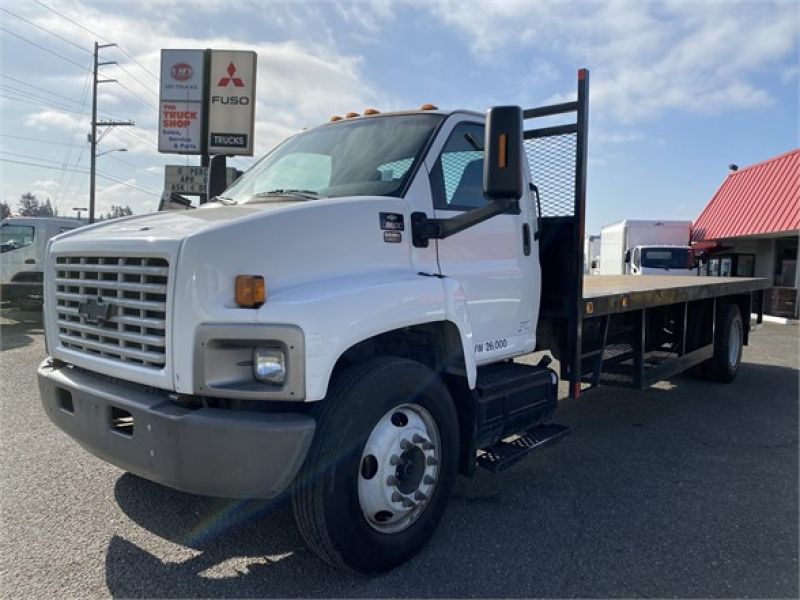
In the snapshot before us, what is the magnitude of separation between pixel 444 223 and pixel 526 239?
101 cm

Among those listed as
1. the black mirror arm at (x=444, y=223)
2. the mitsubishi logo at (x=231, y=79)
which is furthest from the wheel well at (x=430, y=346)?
the mitsubishi logo at (x=231, y=79)

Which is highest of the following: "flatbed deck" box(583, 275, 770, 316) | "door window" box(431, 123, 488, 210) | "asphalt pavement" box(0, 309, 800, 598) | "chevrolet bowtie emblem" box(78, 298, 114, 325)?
"door window" box(431, 123, 488, 210)

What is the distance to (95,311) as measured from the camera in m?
3.06

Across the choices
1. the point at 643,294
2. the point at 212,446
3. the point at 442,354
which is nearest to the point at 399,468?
the point at 442,354

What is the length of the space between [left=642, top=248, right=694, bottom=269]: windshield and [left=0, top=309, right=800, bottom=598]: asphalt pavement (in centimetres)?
1519

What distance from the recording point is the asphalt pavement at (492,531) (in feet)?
9.91

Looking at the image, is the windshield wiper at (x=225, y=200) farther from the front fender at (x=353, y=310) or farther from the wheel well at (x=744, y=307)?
the wheel well at (x=744, y=307)

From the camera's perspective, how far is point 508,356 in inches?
167

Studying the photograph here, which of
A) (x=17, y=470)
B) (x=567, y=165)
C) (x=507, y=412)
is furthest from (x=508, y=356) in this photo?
(x=17, y=470)

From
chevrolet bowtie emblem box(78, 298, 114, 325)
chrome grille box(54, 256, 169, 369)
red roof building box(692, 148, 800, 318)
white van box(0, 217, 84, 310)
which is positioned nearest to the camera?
chrome grille box(54, 256, 169, 369)

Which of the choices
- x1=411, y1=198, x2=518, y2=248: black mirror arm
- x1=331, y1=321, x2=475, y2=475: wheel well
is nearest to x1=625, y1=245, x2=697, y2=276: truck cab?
x1=331, y1=321, x2=475, y2=475: wheel well

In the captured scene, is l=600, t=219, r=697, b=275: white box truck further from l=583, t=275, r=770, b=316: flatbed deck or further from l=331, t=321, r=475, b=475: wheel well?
l=331, t=321, r=475, b=475: wheel well

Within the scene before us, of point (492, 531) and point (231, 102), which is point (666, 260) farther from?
point (492, 531)

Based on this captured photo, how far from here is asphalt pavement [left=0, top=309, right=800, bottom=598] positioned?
3.02 metres
